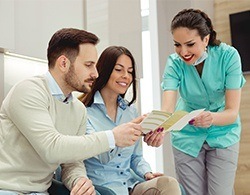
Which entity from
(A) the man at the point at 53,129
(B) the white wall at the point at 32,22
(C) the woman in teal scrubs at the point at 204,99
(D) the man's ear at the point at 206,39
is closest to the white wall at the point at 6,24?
(B) the white wall at the point at 32,22

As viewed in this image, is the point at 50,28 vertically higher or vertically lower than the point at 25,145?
higher

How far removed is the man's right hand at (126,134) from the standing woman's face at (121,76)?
392 mm

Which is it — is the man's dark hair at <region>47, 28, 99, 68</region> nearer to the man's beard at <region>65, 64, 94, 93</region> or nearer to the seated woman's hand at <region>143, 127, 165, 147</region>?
the man's beard at <region>65, 64, 94, 93</region>

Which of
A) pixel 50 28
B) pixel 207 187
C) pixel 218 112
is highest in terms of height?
pixel 50 28

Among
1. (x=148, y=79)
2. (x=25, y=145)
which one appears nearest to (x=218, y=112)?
(x=25, y=145)

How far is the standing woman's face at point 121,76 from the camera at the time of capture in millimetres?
1860

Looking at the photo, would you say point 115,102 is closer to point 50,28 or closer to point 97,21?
point 50,28

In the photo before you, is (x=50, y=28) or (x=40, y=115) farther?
(x=50, y=28)

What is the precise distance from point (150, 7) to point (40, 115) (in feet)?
8.12

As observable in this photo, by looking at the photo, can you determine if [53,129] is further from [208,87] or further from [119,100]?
[208,87]

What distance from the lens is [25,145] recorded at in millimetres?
1416

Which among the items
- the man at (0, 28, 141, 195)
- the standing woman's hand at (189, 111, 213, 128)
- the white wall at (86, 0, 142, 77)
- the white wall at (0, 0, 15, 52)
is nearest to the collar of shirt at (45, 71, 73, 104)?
the man at (0, 28, 141, 195)

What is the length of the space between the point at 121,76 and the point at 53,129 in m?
0.59

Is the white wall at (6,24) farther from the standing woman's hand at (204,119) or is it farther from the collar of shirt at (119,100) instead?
the standing woman's hand at (204,119)
